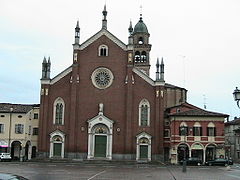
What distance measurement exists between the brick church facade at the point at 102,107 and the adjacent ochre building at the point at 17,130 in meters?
4.30

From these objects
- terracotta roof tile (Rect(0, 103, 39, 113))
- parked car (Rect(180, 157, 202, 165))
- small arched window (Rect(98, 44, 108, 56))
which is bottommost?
parked car (Rect(180, 157, 202, 165))

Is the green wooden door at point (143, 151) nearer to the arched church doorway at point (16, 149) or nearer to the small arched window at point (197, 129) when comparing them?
the small arched window at point (197, 129)

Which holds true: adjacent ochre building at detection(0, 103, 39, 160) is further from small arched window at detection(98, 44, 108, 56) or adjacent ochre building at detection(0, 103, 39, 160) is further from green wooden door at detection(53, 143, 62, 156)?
small arched window at detection(98, 44, 108, 56)

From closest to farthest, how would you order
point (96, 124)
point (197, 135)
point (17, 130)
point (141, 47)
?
point (96, 124)
point (197, 135)
point (17, 130)
point (141, 47)

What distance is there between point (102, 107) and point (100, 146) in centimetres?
596

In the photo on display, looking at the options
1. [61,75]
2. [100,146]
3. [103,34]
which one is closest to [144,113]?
[100,146]

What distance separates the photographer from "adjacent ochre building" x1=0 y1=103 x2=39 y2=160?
201ft

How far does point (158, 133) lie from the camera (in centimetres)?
5822

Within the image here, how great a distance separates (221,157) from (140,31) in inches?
1234

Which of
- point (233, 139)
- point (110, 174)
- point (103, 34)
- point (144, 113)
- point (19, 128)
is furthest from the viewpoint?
point (233, 139)

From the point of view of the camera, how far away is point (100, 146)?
191 ft

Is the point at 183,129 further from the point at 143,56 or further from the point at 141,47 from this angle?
the point at 141,47

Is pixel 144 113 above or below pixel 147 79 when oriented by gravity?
below

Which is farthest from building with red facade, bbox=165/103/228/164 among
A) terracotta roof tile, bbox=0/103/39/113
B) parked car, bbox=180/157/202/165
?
terracotta roof tile, bbox=0/103/39/113
